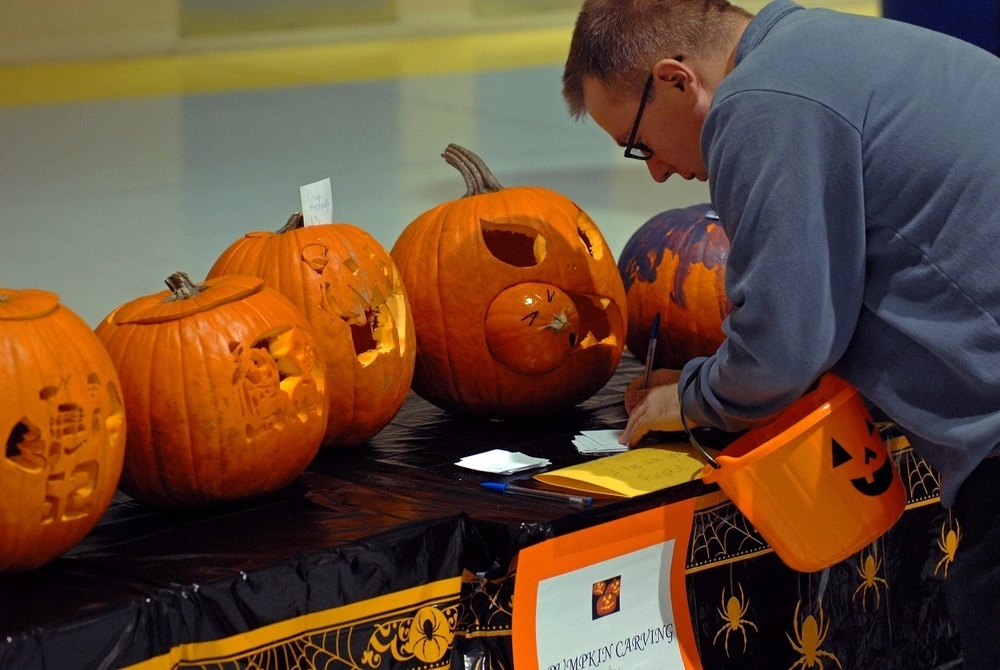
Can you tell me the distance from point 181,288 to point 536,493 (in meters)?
0.64

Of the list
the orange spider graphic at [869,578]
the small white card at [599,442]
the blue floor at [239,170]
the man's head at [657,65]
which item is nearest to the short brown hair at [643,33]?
the man's head at [657,65]

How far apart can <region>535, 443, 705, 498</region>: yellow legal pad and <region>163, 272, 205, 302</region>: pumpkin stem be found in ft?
2.00

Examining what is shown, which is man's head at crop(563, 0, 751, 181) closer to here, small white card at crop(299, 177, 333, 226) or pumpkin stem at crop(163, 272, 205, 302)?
small white card at crop(299, 177, 333, 226)

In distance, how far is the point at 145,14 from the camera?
16.1 m

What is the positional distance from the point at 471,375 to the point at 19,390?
0.99m

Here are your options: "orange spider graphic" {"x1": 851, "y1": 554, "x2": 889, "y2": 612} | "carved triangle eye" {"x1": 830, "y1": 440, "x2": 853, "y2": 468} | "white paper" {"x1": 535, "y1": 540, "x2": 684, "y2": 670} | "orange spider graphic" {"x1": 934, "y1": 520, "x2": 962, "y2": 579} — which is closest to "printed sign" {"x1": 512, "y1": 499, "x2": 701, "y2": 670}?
"white paper" {"x1": 535, "y1": 540, "x2": 684, "y2": 670}

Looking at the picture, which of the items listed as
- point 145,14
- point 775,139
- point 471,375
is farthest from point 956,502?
point 145,14

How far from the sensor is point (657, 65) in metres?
1.84

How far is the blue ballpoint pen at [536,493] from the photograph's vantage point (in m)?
1.81

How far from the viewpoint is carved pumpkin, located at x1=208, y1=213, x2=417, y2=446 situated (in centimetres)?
216

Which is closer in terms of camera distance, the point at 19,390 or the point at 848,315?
the point at 19,390

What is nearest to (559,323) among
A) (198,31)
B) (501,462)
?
(501,462)

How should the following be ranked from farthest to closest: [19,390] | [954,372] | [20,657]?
[954,372] < [19,390] < [20,657]

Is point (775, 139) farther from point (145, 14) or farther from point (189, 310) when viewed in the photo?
point (145, 14)
